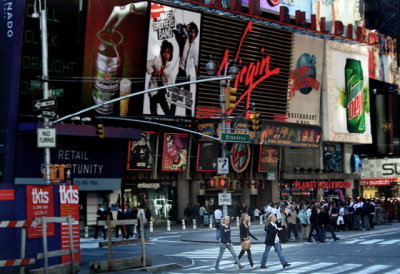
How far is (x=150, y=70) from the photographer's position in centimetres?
5375

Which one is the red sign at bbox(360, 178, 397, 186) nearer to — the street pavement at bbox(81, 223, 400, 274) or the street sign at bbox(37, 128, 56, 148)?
the street pavement at bbox(81, 223, 400, 274)

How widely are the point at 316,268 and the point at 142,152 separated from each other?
3594 centimetres

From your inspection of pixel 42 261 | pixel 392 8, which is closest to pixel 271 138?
pixel 42 261

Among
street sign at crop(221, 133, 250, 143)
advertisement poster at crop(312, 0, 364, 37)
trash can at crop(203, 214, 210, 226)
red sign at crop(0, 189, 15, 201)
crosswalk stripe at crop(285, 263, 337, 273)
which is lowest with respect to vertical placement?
crosswalk stripe at crop(285, 263, 337, 273)

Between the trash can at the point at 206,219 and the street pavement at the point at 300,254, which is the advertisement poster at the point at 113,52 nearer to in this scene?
the trash can at the point at 206,219

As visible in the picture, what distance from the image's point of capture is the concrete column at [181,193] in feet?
197

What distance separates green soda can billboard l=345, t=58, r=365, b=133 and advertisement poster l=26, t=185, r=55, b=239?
188 ft

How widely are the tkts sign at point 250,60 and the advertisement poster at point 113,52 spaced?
23.4 feet

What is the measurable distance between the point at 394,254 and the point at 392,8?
88917mm

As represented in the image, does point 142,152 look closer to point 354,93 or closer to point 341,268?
point 354,93

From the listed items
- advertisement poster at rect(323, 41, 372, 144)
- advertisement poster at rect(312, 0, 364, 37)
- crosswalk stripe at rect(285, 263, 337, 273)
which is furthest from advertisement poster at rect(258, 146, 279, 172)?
crosswalk stripe at rect(285, 263, 337, 273)

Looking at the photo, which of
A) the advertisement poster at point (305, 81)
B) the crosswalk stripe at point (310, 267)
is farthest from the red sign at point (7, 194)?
the advertisement poster at point (305, 81)

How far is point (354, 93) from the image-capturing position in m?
75.1

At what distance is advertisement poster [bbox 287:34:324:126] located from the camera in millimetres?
67562
